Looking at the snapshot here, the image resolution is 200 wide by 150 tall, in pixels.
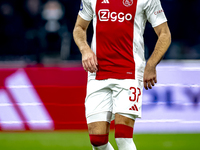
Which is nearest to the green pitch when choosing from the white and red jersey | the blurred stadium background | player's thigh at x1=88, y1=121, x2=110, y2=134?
the blurred stadium background

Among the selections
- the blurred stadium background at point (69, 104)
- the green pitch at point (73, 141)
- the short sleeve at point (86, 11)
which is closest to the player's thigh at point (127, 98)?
the short sleeve at point (86, 11)

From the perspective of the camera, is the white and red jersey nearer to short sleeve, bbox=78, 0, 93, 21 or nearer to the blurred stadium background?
short sleeve, bbox=78, 0, 93, 21

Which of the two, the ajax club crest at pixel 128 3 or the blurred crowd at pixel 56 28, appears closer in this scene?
the ajax club crest at pixel 128 3

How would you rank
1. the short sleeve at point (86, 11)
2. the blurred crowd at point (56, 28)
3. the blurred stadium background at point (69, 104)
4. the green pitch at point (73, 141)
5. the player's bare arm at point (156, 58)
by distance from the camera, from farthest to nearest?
1. the blurred crowd at point (56, 28)
2. the blurred stadium background at point (69, 104)
3. the green pitch at point (73, 141)
4. the short sleeve at point (86, 11)
5. the player's bare arm at point (156, 58)

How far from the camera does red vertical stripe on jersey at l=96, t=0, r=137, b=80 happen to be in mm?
2695

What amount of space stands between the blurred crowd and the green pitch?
2215mm

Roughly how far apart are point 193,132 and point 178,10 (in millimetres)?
2880

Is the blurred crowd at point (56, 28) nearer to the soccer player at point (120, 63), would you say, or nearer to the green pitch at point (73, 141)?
the green pitch at point (73, 141)

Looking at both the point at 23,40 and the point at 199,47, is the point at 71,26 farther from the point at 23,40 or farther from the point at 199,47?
the point at 199,47

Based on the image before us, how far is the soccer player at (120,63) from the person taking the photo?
2.67 metres

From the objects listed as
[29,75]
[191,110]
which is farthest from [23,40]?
[191,110]

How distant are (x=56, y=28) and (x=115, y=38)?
4943mm

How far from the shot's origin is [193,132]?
18.4ft

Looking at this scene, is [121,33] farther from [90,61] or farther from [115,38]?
[90,61]
